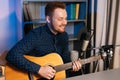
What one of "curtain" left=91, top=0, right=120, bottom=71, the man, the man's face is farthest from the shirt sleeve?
"curtain" left=91, top=0, right=120, bottom=71

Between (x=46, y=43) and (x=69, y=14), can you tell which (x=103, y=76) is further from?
(x=69, y=14)

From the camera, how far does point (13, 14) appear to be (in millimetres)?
2693

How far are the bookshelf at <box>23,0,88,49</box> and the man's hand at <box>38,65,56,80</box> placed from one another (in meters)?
1.11

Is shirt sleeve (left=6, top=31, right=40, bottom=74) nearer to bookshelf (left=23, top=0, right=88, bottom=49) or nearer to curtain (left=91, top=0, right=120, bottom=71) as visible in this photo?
bookshelf (left=23, top=0, right=88, bottom=49)

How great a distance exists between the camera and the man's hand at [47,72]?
1.66m

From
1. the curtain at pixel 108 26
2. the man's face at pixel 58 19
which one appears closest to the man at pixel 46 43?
the man's face at pixel 58 19

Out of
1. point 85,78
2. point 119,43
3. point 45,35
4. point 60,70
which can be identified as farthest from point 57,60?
point 119,43

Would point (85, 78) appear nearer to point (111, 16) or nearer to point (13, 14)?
point (111, 16)

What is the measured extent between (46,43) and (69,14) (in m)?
1.10

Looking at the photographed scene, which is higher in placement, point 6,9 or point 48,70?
point 6,9

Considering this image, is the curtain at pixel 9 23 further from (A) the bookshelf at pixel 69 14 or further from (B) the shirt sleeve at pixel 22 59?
(B) the shirt sleeve at pixel 22 59

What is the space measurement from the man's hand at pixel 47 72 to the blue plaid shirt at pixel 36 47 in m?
0.04

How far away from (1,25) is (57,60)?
1167 millimetres

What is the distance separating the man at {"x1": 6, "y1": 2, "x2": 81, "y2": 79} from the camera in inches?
66.1
